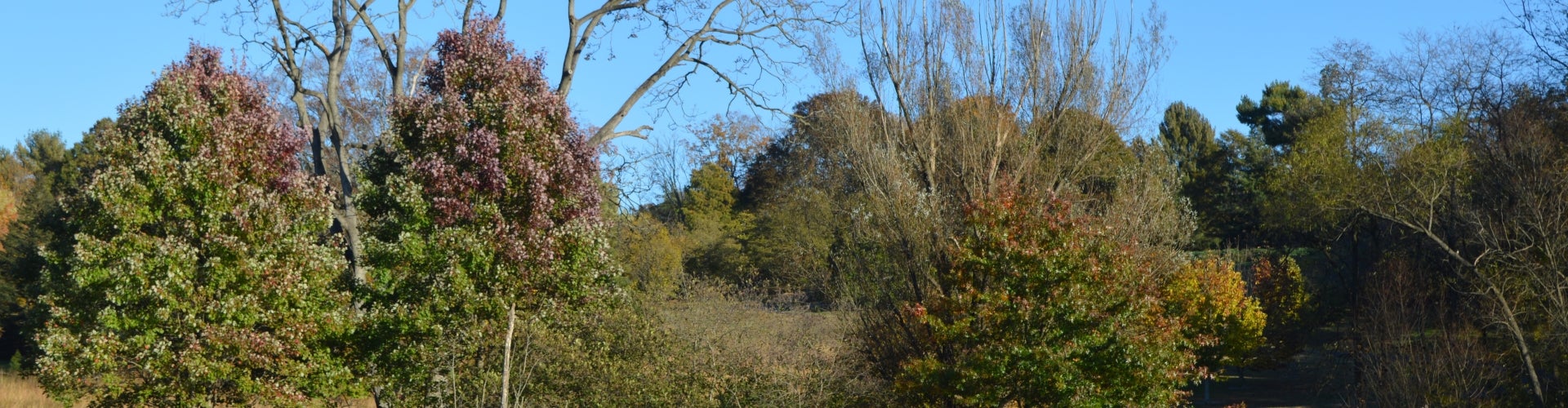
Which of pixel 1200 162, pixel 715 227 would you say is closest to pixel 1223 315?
pixel 715 227

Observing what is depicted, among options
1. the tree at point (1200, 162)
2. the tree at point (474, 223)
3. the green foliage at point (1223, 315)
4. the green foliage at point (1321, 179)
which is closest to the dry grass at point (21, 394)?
the tree at point (474, 223)

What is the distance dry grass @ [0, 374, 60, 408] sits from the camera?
1822cm

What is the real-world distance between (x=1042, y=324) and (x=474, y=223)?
675 centimetres

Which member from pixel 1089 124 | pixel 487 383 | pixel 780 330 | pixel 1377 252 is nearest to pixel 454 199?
pixel 487 383

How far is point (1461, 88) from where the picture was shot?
26.8 meters

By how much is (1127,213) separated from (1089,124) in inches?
84.7

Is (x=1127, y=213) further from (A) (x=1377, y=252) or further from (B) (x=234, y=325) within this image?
(B) (x=234, y=325)

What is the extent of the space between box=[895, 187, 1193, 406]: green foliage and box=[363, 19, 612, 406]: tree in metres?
4.59

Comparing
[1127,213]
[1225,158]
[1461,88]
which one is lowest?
[1127,213]

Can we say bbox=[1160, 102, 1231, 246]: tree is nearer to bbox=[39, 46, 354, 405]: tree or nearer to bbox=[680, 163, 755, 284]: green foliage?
bbox=[680, 163, 755, 284]: green foliage

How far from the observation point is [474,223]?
12.4 metres

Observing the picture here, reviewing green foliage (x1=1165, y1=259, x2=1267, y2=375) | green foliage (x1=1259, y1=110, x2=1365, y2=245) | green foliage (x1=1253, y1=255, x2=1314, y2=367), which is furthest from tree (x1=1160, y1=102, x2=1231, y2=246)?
green foliage (x1=1165, y1=259, x2=1267, y2=375)

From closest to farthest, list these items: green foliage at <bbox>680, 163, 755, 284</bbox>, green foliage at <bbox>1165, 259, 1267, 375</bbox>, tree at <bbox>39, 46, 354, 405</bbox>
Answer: tree at <bbox>39, 46, 354, 405</bbox> < green foliage at <bbox>1165, 259, 1267, 375</bbox> < green foliage at <bbox>680, 163, 755, 284</bbox>

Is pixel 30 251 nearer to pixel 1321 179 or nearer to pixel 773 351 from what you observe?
pixel 773 351
